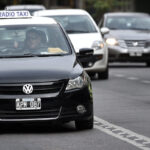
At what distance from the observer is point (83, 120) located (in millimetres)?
11844

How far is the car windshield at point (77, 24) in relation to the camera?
75.7 feet

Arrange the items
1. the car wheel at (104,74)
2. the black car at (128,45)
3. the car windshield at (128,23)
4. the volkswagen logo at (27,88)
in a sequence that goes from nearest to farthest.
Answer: the volkswagen logo at (27,88) < the car wheel at (104,74) < the black car at (128,45) < the car windshield at (128,23)

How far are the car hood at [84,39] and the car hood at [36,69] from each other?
9.53 metres

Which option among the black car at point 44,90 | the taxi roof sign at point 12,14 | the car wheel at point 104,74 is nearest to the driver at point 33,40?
the black car at point 44,90

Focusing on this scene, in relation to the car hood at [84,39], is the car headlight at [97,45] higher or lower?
lower

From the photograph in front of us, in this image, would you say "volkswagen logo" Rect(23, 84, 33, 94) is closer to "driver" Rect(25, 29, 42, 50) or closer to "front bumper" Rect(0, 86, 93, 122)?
"front bumper" Rect(0, 86, 93, 122)

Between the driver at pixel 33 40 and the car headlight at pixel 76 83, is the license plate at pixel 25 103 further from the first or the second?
the driver at pixel 33 40

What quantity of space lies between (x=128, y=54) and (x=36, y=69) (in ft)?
50.8

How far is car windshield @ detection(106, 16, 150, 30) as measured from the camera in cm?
2817

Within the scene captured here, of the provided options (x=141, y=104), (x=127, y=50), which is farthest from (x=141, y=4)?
(x=141, y=104)

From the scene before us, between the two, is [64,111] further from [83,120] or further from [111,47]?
[111,47]

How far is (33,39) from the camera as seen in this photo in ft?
43.0

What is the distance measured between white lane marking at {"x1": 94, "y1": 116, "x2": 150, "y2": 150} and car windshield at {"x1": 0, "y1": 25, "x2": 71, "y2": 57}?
1.10m

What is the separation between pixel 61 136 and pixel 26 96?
64 cm
